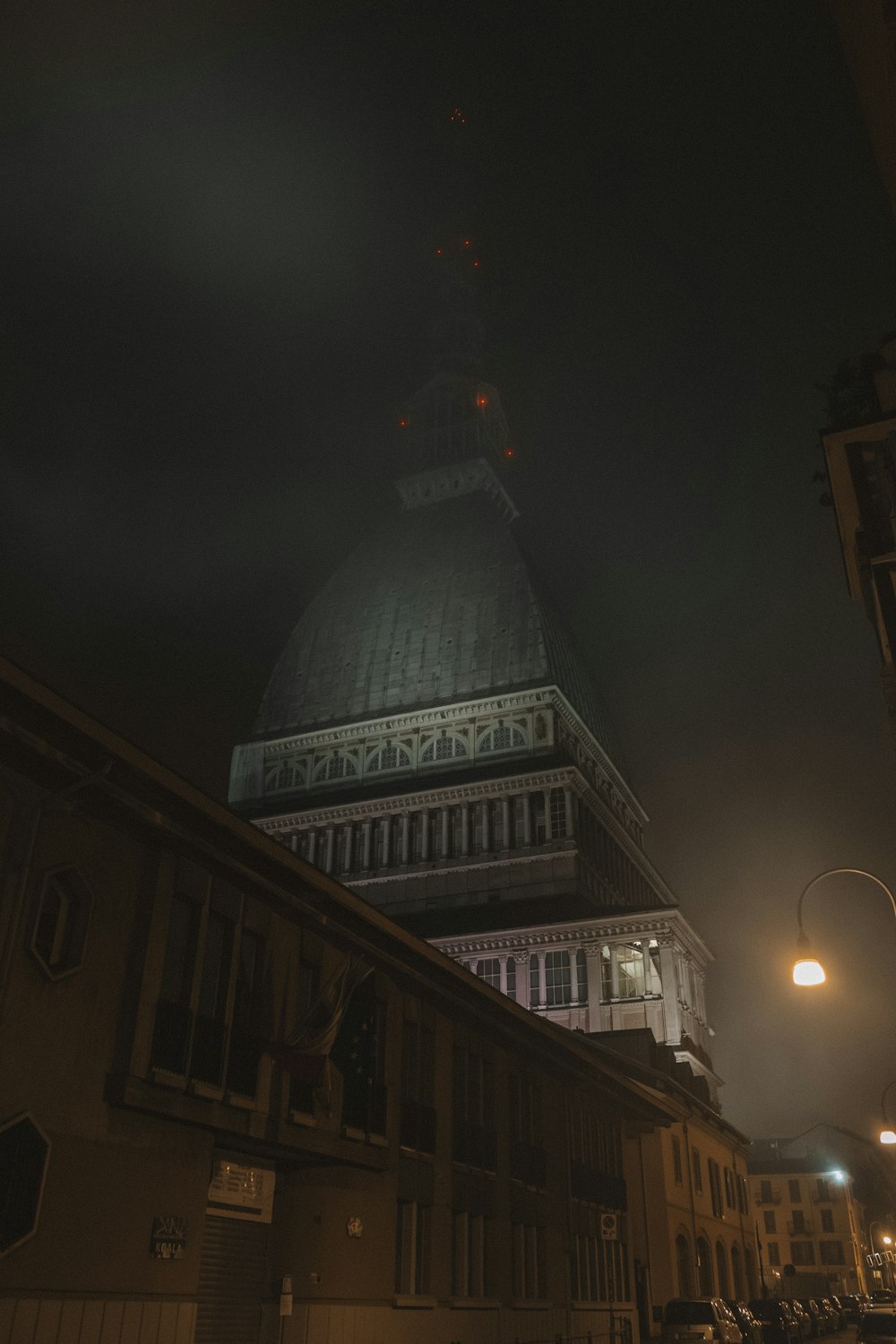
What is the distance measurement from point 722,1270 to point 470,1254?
31939 mm

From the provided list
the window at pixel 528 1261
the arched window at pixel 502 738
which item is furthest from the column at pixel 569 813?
the window at pixel 528 1261

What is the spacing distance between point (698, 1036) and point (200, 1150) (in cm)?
6544

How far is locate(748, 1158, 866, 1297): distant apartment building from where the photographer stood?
11894 cm

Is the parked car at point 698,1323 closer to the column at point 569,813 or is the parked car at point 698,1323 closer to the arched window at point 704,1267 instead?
the arched window at point 704,1267

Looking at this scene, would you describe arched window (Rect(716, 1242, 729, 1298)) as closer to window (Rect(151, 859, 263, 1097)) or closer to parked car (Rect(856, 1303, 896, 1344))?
parked car (Rect(856, 1303, 896, 1344))

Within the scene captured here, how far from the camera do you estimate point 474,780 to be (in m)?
91.9

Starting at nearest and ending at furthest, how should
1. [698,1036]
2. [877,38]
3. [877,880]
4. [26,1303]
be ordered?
[26,1303] → [877,38] → [877,880] → [698,1036]

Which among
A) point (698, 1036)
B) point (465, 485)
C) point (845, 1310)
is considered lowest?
point (845, 1310)

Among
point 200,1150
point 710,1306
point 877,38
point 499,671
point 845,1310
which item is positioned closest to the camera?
point 877,38

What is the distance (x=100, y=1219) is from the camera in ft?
53.6

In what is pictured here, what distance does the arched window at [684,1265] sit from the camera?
45.5m

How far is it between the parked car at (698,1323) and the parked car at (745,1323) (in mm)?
3067

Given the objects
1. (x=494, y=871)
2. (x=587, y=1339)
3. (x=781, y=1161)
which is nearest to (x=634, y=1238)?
(x=587, y=1339)

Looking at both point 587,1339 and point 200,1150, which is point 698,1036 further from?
point 200,1150
